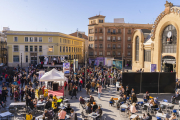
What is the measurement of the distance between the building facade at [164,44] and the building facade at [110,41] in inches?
711

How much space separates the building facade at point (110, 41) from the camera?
53.6 meters

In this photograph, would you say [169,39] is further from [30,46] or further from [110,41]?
[30,46]

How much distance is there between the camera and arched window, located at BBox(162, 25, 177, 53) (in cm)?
2664

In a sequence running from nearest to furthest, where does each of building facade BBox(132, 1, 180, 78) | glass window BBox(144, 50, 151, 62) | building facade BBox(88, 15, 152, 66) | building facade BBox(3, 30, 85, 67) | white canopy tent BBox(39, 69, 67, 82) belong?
white canopy tent BBox(39, 69, 67, 82)
building facade BBox(132, 1, 180, 78)
glass window BBox(144, 50, 151, 62)
building facade BBox(3, 30, 85, 67)
building facade BBox(88, 15, 152, 66)

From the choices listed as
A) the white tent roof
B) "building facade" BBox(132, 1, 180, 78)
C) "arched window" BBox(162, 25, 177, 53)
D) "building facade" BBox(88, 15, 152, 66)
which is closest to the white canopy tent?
the white tent roof

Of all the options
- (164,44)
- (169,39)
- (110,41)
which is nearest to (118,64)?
(164,44)

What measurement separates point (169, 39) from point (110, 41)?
27869 millimetres

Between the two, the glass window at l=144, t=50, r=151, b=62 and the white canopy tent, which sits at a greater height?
the glass window at l=144, t=50, r=151, b=62

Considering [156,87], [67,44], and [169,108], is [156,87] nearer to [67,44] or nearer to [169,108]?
[169,108]

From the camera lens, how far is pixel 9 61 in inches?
1708

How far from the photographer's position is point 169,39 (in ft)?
89.6

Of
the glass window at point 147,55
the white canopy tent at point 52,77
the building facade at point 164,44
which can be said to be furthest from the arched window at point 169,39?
the white canopy tent at point 52,77

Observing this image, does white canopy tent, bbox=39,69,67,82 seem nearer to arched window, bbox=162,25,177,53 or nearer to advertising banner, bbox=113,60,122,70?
arched window, bbox=162,25,177,53

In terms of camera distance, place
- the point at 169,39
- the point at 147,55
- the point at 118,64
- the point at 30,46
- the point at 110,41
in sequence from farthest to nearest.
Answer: the point at 110,41
the point at 30,46
the point at 118,64
the point at 147,55
the point at 169,39
